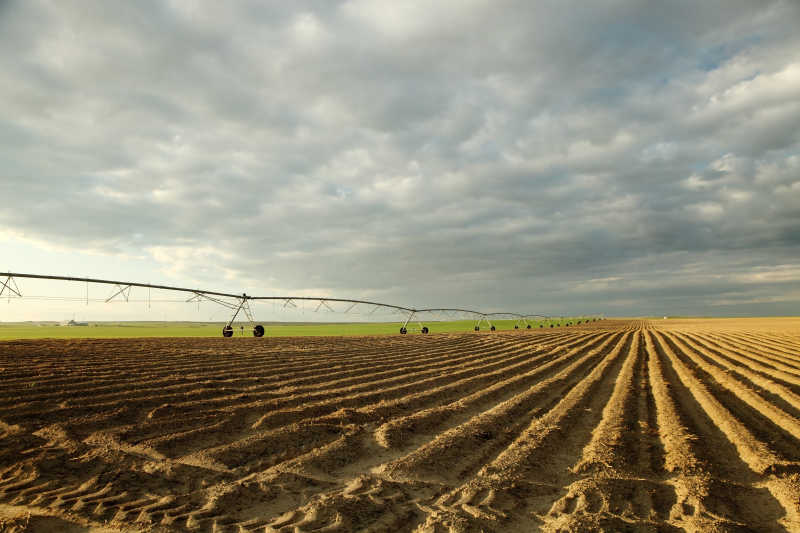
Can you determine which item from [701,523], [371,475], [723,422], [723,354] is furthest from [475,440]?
[723,354]

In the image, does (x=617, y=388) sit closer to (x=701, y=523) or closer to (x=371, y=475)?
(x=701, y=523)

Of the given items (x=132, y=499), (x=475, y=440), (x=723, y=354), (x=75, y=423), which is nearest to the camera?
(x=132, y=499)

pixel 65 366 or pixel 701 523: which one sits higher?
pixel 65 366

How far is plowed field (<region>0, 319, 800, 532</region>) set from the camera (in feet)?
13.0

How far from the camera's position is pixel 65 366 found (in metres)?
12.6

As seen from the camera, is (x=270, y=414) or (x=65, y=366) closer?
(x=270, y=414)

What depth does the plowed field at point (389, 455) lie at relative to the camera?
395 cm

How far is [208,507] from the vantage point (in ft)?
13.3

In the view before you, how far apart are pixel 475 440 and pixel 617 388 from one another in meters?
7.00

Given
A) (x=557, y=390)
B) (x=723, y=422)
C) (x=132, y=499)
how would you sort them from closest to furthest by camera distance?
(x=132, y=499) < (x=723, y=422) < (x=557, y=390)

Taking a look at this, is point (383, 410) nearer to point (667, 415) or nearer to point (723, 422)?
point (667, 415)

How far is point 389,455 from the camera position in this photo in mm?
5738

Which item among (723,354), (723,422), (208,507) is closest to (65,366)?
(208,507)

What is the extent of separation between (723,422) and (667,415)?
0.88 m
